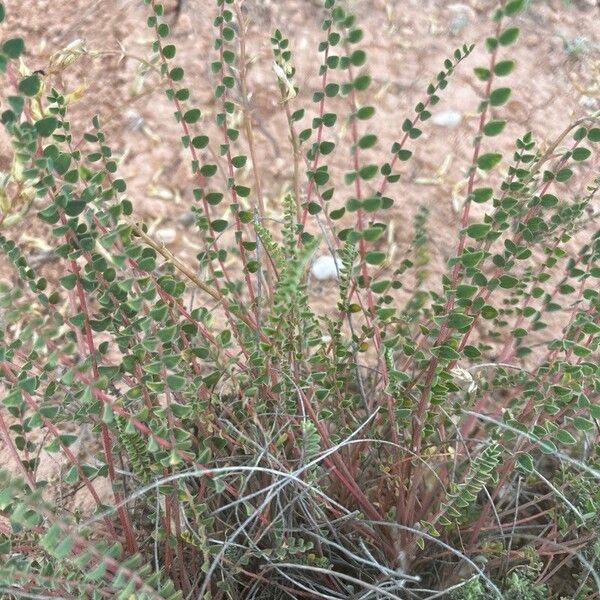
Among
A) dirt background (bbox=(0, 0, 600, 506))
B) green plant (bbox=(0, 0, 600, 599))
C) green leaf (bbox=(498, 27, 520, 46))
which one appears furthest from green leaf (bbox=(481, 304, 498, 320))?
dirt background (bbox=(0, 0, 600, 506))

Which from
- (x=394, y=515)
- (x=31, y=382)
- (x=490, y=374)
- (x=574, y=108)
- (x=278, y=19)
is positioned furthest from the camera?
(x=278, y=19)

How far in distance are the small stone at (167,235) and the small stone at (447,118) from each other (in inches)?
25.5

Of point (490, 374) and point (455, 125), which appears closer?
point (490, 374)

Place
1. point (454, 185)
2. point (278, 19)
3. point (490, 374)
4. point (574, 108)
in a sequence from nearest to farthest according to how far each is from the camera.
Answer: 1. point (490, 374)
2. point (454, 185)
3. point (574, 108)
4. point (278, 19)

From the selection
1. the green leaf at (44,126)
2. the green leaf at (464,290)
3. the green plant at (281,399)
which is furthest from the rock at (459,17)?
the green leaf at (44,126)

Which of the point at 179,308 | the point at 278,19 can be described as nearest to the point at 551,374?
the point at 179,308

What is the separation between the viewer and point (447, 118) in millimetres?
1684

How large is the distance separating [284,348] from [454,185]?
0.91 meters

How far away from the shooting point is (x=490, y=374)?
1.13 metres

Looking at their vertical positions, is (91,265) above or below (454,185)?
above

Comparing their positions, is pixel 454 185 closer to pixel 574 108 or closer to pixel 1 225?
pixel 574 108

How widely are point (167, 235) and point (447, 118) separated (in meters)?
0.69

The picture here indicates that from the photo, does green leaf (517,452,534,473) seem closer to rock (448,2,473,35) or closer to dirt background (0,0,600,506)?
dirt background (0,0,600,506)

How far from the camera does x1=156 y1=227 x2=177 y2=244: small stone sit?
1.55 meters
